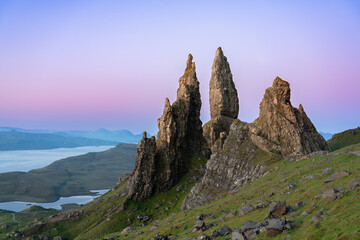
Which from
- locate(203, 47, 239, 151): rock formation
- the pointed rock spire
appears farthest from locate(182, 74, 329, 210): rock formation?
the pointed rock spire

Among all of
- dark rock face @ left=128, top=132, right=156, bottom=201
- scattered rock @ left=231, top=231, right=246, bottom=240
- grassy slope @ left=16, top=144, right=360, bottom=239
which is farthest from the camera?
dark rock face @ left=128, top=132, right=156, bottom=201

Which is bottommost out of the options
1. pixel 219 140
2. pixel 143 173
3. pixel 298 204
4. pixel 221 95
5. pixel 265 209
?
pixel 265 209

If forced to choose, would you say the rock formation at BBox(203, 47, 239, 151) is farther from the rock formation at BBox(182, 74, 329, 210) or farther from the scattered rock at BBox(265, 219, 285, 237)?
the scattered rock at BBox(265, 219, 285, 237)

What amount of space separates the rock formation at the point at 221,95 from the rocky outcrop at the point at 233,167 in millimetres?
51843

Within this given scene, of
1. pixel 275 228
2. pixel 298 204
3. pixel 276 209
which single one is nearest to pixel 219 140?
pixel 298 204

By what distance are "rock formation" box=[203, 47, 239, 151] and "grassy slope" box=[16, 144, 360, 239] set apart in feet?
127

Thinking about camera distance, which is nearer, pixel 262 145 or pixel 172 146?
pixel 262 145

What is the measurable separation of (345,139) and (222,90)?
205ft

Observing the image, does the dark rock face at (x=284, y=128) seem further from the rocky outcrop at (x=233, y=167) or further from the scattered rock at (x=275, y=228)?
the scattered rock at (x=275, y=228)

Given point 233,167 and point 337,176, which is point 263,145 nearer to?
point 233,167

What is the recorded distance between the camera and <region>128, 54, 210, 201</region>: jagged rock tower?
378 ft

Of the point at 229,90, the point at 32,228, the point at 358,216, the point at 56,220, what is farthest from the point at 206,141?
the point at 358,216

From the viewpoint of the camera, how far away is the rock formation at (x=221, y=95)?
149750mm

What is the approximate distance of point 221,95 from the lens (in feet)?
497
